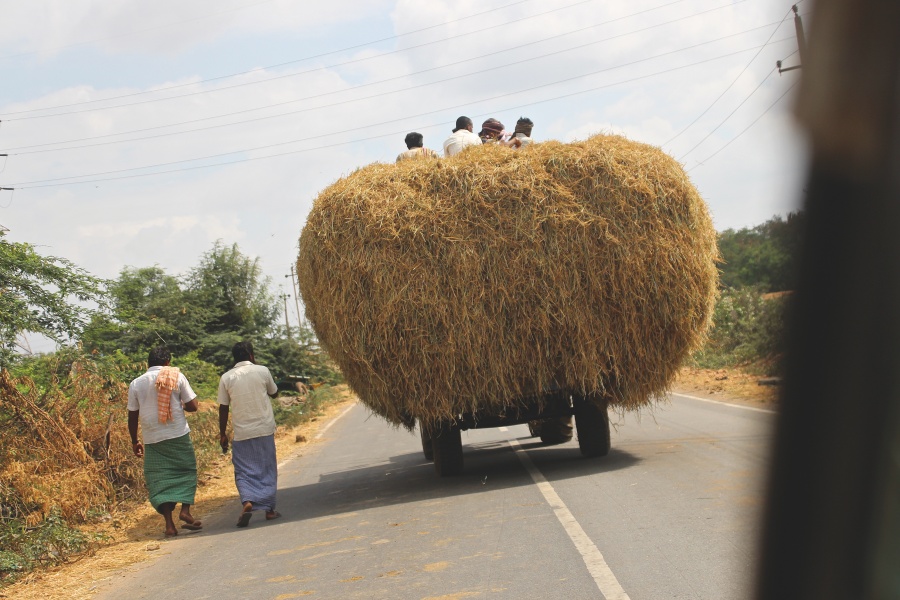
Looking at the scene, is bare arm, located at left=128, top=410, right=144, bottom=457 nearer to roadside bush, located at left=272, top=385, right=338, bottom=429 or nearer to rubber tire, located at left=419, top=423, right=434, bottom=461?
rubber tire, located at left=419, top=423, right=434, bottom=461

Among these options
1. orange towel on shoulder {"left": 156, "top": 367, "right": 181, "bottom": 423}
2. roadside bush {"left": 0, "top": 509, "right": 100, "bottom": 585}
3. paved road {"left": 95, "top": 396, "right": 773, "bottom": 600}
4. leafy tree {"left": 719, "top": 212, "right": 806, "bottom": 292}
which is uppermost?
leafy tree {"left": 719, "top": 212, "right": 806, "bottom": 292}

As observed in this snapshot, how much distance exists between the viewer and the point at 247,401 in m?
9.28

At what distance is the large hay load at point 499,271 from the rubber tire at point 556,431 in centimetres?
325

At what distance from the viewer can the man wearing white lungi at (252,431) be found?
9.12 meters

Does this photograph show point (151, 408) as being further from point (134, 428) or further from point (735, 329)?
point (735, 329)

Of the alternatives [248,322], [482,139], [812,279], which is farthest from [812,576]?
[248,322]

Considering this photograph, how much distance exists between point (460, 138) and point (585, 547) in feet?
20.7

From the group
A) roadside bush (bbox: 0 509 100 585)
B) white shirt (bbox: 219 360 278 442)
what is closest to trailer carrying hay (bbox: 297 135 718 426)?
white shirt (bbox: 219 360 278 442)

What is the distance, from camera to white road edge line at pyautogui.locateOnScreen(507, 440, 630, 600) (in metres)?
5.16

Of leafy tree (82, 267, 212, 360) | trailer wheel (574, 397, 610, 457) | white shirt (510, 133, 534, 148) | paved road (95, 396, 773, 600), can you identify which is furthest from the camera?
leafy tree (82, 267, 212, 360)

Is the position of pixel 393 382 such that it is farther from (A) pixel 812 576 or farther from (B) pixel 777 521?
(A) pixel 812 576

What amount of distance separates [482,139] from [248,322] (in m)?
25.8

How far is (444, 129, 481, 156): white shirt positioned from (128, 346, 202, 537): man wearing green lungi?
4.19 meters

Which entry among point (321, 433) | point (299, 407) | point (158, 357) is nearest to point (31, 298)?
point (158, 357)
